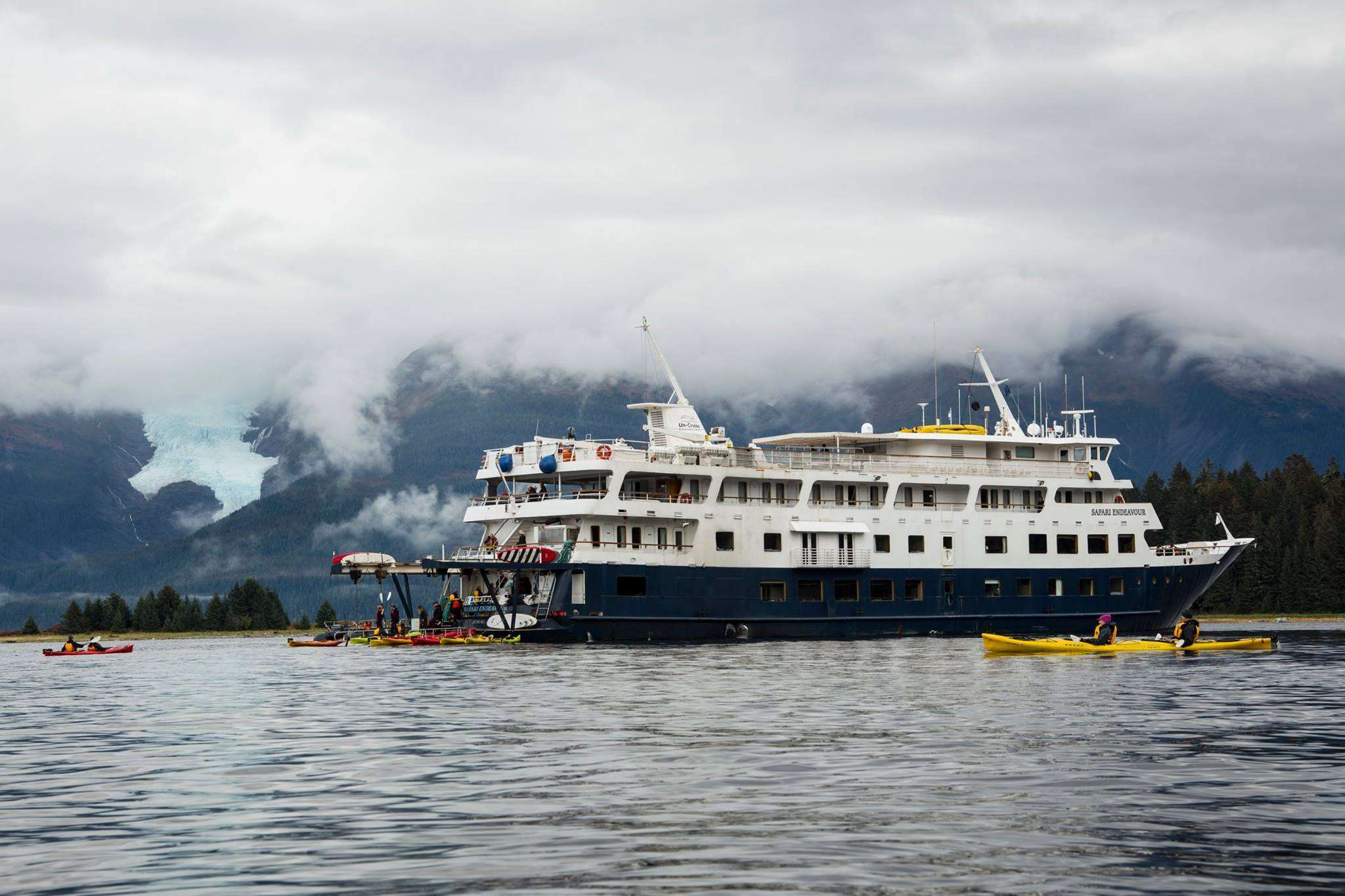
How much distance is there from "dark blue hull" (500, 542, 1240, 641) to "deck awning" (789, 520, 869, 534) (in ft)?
6.36

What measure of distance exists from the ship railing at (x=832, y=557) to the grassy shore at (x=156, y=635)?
63.1 metres

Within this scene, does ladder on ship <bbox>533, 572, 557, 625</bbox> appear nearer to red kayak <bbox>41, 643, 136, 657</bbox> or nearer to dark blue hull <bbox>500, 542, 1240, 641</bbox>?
dark blue hull <bbox>500, 542, 1240, 641</bbox>

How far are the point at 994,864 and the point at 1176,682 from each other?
1056 inches

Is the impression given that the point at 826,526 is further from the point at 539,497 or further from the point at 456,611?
the point at 456,611

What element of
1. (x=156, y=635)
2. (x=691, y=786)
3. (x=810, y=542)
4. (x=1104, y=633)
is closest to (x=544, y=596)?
(x=810, y=542)

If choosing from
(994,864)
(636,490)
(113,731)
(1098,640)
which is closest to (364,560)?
(636,490)

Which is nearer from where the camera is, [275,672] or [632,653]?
[275,672]

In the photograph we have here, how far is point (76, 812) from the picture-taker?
66.1 feet

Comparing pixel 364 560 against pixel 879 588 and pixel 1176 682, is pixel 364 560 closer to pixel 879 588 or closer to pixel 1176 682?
pixel 879 588

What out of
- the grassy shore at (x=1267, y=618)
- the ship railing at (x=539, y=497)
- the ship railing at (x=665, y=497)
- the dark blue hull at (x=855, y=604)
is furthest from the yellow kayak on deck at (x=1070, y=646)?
the grassy shore at (x=1267, y=618)

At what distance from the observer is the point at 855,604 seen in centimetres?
7294

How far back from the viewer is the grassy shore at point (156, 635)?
416 ft

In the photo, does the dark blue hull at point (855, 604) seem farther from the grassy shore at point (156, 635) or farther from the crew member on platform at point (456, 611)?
the grassy shore at point (156, 635)

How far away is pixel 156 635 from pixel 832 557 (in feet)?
260
